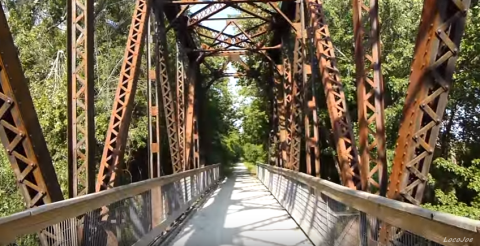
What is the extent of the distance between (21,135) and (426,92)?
3.40m

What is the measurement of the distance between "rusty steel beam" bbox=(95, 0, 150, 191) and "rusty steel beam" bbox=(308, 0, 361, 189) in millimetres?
3416

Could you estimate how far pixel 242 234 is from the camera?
8.81m

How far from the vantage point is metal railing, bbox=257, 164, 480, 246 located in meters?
2.85

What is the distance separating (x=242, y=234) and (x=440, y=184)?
43.2 ft

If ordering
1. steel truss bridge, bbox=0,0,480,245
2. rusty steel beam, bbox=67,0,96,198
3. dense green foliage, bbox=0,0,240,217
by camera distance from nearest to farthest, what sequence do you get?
steel truss bridge, bbox=0,0,480,245
rusty steel beam, bbox=67,0,96,198
dense green foliage, bbox=0,0,240,217

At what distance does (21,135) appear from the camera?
4188 mm

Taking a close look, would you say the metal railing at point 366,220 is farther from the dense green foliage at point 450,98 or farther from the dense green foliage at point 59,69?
the dense green foliage at point 450,98

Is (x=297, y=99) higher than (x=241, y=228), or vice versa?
(x=297, y=99)

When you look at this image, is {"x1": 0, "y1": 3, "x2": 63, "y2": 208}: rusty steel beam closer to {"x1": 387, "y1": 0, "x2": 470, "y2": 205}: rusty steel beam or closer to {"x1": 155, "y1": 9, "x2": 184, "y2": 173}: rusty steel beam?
{"x1": 387, "y1": 0, "x2": 470, "y2": 205}: rusty steel beam

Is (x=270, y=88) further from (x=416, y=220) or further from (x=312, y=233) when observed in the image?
(x=416, y=220)

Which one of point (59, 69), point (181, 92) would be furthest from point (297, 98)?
point (59, 69)

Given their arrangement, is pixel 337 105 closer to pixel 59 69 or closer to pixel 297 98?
pixel 297 98

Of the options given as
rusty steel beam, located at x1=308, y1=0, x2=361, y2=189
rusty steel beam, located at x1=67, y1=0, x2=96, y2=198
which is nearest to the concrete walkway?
rusty steel beam, located at x1=308, y1=0, x2=361, y2=189

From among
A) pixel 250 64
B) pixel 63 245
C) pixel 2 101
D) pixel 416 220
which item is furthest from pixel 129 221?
pixel 250 64
